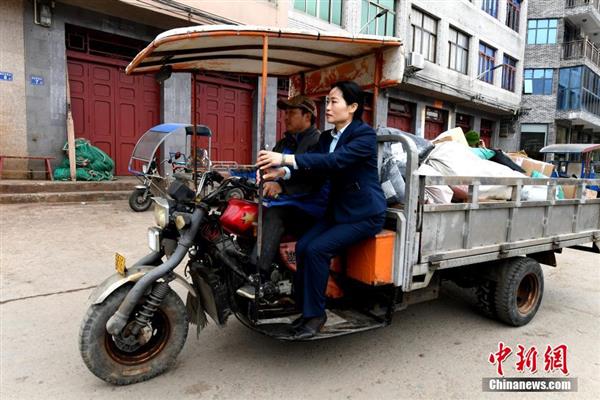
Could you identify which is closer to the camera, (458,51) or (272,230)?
(272,230)

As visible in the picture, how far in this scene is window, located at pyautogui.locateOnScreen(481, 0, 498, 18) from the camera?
2136cm

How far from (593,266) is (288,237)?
5.53 m

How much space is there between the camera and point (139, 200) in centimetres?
843

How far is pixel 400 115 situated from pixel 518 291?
15180 millimetres

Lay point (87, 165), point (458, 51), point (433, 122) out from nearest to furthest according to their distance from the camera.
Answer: point (87, 165), point (458, 51), point (433, 122)

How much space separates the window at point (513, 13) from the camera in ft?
77.2

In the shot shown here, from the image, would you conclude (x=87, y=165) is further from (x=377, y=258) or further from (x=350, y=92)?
(x=377, y=258)

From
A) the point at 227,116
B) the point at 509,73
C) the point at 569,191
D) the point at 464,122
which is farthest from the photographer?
the point at 509,73

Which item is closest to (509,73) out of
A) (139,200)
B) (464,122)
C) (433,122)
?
(464,122)

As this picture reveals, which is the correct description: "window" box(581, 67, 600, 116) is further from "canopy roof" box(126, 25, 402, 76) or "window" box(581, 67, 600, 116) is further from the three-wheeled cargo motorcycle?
"canopy roof" box(126, 25, 402, 76)

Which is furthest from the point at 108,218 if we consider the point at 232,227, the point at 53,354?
the point at 232,227

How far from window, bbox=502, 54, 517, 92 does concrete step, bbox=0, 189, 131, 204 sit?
21999 mm

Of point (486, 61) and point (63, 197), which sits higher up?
point (486, 61)

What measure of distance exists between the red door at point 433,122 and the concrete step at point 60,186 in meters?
14.3
